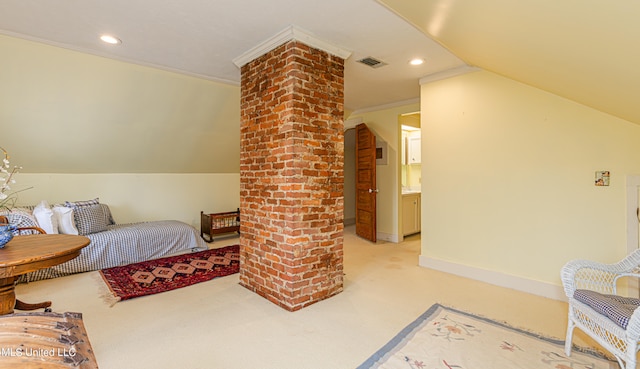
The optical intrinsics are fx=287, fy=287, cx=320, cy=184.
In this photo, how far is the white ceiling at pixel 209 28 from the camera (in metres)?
2.21

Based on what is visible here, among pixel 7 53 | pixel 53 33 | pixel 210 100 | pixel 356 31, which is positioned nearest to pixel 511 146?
pixel 356 31

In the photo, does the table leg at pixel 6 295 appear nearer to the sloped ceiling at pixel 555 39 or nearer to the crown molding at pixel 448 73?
the sloped ceiling at pixel 555 39

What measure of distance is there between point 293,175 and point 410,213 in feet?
12.3

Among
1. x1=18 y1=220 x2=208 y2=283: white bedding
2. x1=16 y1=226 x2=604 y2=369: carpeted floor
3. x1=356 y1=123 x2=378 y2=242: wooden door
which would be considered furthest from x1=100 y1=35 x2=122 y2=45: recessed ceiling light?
x1=356 y1=123 x2=378 y2=242: wooden door

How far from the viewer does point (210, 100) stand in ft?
14.1

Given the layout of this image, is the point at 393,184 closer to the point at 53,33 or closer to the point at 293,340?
the point at 293,340

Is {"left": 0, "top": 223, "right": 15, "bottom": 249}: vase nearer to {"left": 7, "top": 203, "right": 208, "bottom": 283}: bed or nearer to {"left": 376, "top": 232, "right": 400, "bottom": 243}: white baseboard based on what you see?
{"left": 7, "top": 203, "right": 208, "bottom": 283}: bed

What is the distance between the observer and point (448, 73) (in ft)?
11.7

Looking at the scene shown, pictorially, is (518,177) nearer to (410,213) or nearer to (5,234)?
(410,213)

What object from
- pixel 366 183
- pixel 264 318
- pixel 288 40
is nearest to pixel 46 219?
pixel 264 318

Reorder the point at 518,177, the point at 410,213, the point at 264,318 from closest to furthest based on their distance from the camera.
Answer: the point at 264,318 → the point at 518,177 → the point at 410,213

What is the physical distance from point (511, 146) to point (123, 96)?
4.75 m

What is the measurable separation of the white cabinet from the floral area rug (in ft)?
10.4

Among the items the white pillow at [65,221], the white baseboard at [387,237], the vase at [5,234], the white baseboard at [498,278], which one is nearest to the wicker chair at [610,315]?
the white baseboard at [498,278]
